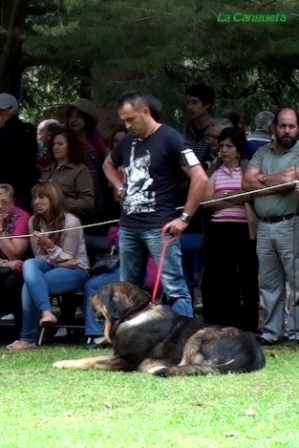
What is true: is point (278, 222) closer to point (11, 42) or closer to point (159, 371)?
point (159, 371)

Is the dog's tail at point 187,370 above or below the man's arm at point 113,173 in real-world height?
below

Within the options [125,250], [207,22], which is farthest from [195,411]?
[207,22]

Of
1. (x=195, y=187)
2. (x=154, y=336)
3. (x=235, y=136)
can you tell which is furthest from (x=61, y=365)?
(x=235, y=136)

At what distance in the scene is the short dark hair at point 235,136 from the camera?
10.5 m

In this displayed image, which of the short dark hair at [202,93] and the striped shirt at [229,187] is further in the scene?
the short dark hair at [202,93]

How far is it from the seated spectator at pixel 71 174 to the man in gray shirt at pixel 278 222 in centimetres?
168

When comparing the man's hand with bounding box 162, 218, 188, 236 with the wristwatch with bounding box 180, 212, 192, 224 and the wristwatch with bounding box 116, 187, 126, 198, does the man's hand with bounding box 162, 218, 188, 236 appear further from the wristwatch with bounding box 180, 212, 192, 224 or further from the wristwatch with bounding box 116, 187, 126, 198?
the wristwatch with bounding box 116, 187, 126, 198

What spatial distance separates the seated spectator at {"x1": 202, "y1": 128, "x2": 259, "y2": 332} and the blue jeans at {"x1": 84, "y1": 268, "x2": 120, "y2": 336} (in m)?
0.91

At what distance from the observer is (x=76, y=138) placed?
1127 centimetres

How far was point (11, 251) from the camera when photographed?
10672mm

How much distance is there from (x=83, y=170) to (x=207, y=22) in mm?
2122

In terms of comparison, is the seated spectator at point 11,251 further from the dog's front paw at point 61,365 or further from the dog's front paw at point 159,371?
the dog's front paw at point 159,371

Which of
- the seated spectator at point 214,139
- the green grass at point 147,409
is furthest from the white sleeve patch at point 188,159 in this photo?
the seated spectator at point 214,139

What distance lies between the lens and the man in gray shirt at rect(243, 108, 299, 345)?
9.91 meters
